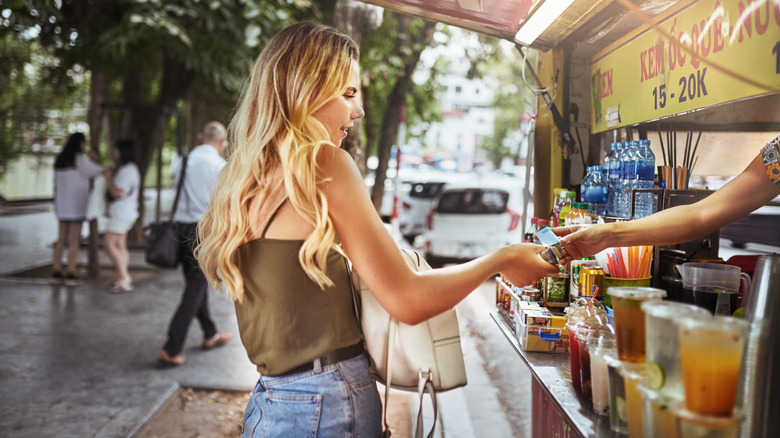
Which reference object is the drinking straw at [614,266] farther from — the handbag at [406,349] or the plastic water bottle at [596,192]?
the handbag at [406,349]

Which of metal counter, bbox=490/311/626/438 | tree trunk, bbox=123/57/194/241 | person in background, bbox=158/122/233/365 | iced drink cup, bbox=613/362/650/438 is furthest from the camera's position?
tree trunk, bbox=123/57/194/241

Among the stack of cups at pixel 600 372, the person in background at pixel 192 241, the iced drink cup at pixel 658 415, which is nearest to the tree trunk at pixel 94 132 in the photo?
the person in background at pixel 192 241

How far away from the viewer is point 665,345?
120 cm

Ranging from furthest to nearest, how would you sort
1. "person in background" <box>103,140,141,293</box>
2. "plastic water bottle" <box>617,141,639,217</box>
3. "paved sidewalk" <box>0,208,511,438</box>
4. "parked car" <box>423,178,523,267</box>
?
"parked car" <box>423,178,523,267</box>
"person in background" <box>103,140,141,293</box>
"paved sidewalk" <box>0,208,511,438</box>
"plastic water bottle" <box>617,141,639,217</box>

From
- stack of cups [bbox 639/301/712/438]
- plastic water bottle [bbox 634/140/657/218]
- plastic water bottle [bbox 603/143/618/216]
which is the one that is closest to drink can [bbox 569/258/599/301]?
plastic water bottle [bbox 634/140/657/218]

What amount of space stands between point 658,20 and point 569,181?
3.53 ft

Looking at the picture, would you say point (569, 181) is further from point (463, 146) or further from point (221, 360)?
point (463, 146)

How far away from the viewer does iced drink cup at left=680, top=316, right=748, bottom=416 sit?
1095 mm

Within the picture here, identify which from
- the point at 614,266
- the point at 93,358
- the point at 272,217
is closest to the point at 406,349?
the point at 272,217

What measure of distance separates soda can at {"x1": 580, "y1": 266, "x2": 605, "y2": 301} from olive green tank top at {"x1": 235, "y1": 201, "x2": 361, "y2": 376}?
1.12 metres

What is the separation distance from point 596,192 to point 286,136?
1.85 metres

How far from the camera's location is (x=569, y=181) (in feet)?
10.6

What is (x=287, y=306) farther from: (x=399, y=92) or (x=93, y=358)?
(x=399, y=92)

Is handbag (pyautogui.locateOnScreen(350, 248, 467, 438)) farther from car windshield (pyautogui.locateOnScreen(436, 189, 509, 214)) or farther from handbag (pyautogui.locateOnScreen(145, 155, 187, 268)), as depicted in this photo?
car windshield (pyautogui.locateOnScreen(436, 189, 509, 214))
